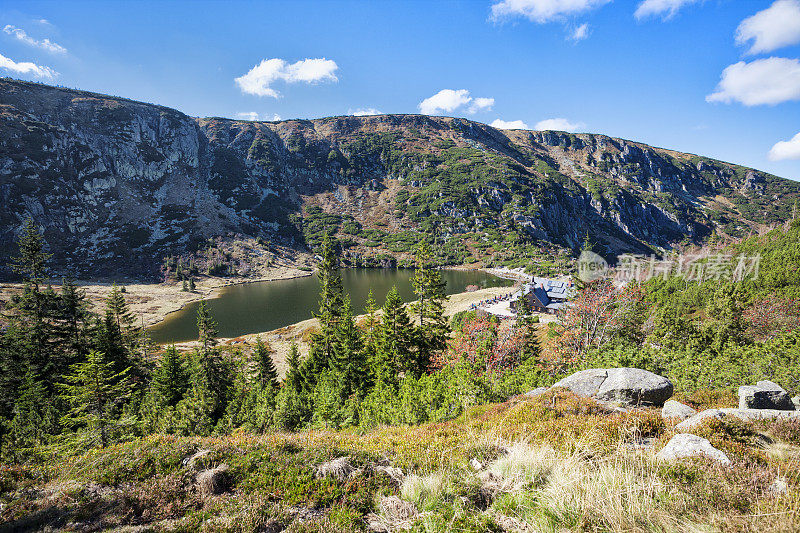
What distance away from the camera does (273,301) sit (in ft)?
322

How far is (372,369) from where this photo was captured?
3052 cm

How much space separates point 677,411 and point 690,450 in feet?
13.6

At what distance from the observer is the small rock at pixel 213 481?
5.87 metres

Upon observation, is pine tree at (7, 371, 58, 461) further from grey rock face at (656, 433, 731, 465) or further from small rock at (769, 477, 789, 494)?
small rock at (769, 477, 789, 494)

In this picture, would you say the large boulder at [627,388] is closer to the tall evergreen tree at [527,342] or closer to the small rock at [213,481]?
the small rock at [213,481]

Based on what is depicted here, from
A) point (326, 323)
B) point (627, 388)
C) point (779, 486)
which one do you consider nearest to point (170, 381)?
point (326, 323)

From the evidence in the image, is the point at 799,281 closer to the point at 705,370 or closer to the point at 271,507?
the point at 705,370

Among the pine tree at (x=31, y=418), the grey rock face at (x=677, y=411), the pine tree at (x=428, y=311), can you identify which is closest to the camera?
the grey rock face at (x=677, y=411)

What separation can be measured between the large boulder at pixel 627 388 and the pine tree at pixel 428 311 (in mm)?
20860

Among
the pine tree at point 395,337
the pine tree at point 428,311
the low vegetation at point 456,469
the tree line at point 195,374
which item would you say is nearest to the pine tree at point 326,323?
the tree line at point 195,374

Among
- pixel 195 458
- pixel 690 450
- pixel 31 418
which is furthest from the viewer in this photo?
pixel 31 418

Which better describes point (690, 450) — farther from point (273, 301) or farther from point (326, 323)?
point (273, 301)

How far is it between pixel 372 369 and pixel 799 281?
171ft

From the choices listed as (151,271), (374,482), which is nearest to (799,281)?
(374,482)
